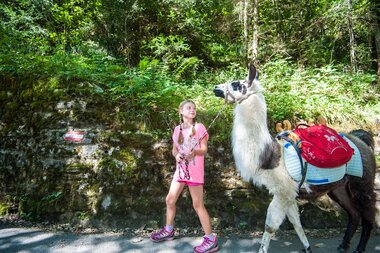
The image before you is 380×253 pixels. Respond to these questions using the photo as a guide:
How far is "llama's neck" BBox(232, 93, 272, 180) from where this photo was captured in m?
3.38

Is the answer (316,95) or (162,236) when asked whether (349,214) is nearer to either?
(162,236)

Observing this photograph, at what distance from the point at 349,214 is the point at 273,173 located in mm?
1331

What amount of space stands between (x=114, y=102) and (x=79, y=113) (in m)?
0.60

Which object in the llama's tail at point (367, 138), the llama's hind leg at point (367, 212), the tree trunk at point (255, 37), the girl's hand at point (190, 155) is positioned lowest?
the llama's hind leg at point (367, 212)

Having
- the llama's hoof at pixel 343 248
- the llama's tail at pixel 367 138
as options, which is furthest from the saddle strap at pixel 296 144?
the llama's tail at pixel 367 138

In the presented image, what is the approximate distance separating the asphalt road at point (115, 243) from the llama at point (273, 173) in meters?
0.33

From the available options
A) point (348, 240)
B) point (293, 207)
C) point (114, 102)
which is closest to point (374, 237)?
point (348, 240)

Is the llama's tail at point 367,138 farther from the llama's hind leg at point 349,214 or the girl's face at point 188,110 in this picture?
the girl's face at point 188,110

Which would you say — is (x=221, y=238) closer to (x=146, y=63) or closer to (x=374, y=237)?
(x=374, y=237)

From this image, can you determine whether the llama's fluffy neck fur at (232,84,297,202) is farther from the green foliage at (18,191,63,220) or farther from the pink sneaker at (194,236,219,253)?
the green foliage at (18,191,63,220)

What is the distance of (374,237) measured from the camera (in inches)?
169

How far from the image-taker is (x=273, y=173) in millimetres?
3426

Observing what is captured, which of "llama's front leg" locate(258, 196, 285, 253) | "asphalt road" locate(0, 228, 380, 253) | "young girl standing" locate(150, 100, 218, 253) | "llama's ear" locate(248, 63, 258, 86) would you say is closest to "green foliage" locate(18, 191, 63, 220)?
"asphalt road" locate(0, 228, 380, 253)

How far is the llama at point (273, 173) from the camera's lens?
3.38 m
